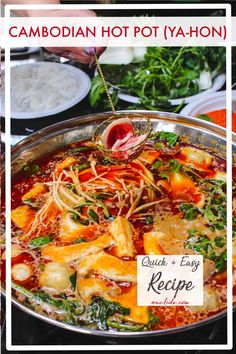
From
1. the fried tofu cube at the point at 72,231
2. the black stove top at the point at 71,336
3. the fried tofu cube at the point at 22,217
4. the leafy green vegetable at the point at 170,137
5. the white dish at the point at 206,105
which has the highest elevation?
the white dish at the point at 206,105

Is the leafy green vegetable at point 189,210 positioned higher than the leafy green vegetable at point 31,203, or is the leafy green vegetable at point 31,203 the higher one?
the leafy green vegetable at point 31,203

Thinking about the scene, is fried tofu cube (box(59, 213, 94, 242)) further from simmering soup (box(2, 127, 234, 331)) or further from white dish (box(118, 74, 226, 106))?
white dish (box(118, 74, 226, 106))

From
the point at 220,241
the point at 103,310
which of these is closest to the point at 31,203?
the point at 103,310

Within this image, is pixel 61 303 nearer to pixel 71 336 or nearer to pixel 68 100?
pixel 71 336

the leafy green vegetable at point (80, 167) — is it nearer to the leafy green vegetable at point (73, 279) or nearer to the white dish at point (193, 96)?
the leafy green vegetable at point (73, 279)

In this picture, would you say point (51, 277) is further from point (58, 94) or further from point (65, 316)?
point (58, 94)

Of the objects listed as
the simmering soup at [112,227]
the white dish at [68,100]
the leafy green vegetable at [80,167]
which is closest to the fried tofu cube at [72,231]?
the simmering soup at [112,227]
